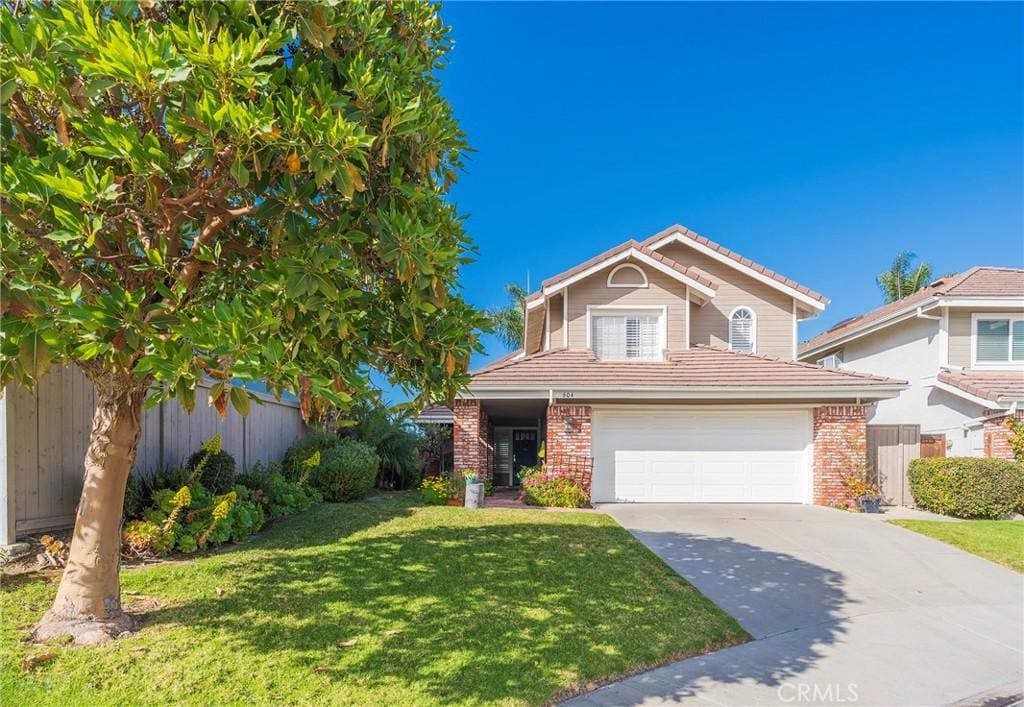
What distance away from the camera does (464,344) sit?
4.94 m

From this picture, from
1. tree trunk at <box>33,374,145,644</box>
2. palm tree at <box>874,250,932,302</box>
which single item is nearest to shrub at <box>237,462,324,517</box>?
tree trunk at <box>33,374,145,644</box>

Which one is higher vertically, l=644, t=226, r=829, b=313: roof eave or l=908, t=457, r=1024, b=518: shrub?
l=644, t=226, r=829, b=313: roof eave

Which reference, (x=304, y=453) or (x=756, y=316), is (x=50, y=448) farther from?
(x=756, y=316)

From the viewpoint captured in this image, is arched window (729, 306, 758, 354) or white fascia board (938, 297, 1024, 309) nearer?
white fascia board (938, 297, 1024, 309)

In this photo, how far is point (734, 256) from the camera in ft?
55.4

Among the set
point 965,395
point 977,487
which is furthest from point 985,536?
point 965,395

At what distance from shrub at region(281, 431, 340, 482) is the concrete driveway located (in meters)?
6.78

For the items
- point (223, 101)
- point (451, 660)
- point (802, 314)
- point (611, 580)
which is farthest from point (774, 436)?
point (223, 101)

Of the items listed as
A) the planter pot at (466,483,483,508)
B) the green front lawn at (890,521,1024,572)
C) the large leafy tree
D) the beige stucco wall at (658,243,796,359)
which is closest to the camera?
the green front lawn at (890,521,1024,572)

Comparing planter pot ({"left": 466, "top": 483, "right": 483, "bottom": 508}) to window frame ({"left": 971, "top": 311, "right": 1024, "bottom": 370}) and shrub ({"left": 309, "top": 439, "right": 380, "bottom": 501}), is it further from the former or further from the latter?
window frame ({"left": 971, "top": 311, "right": 1024, "bottom": 370})

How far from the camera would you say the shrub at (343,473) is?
12.5 metres

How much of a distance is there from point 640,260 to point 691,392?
13.3 ft

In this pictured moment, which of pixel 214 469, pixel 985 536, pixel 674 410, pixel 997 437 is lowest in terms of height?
pixel 985 536

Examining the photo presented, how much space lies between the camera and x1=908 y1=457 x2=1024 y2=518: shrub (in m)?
12.8
